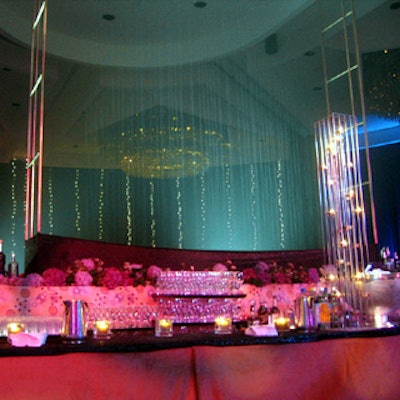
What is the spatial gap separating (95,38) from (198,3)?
1722mm

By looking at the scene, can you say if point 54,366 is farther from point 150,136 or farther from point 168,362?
point 150,136

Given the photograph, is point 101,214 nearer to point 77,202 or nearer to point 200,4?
point 77,202

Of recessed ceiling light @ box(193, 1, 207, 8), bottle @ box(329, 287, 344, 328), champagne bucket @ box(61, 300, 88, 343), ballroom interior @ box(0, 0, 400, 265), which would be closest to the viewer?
champagne bucket @ box(61, 300, 88, 343)

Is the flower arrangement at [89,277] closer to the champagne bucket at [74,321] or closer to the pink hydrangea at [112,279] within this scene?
the pink hydrangea at [112,279]

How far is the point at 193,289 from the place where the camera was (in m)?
3.43

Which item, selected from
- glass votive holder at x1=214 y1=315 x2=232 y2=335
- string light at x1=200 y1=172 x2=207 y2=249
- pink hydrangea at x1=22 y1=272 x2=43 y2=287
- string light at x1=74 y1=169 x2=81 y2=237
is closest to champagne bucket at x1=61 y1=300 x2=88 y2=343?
glass votive holder at x1=214 y1=315 x2=232 y2=335

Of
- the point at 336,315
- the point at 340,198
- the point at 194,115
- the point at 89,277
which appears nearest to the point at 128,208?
the point at 194,115

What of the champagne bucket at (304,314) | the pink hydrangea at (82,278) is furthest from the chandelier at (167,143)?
the champagne bucket at (304,314)

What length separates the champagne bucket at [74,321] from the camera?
2049 millimetres

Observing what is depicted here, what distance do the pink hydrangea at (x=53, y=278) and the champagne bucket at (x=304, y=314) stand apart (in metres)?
1.64

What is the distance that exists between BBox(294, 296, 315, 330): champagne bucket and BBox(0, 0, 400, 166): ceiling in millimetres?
4592

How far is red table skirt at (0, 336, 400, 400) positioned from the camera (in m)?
1.70

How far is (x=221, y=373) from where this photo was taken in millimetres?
1865

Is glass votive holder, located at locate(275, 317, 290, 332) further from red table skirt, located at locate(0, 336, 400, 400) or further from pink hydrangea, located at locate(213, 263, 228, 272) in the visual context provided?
pink hydrangea, located at locate(213, 263, 228, 272)
